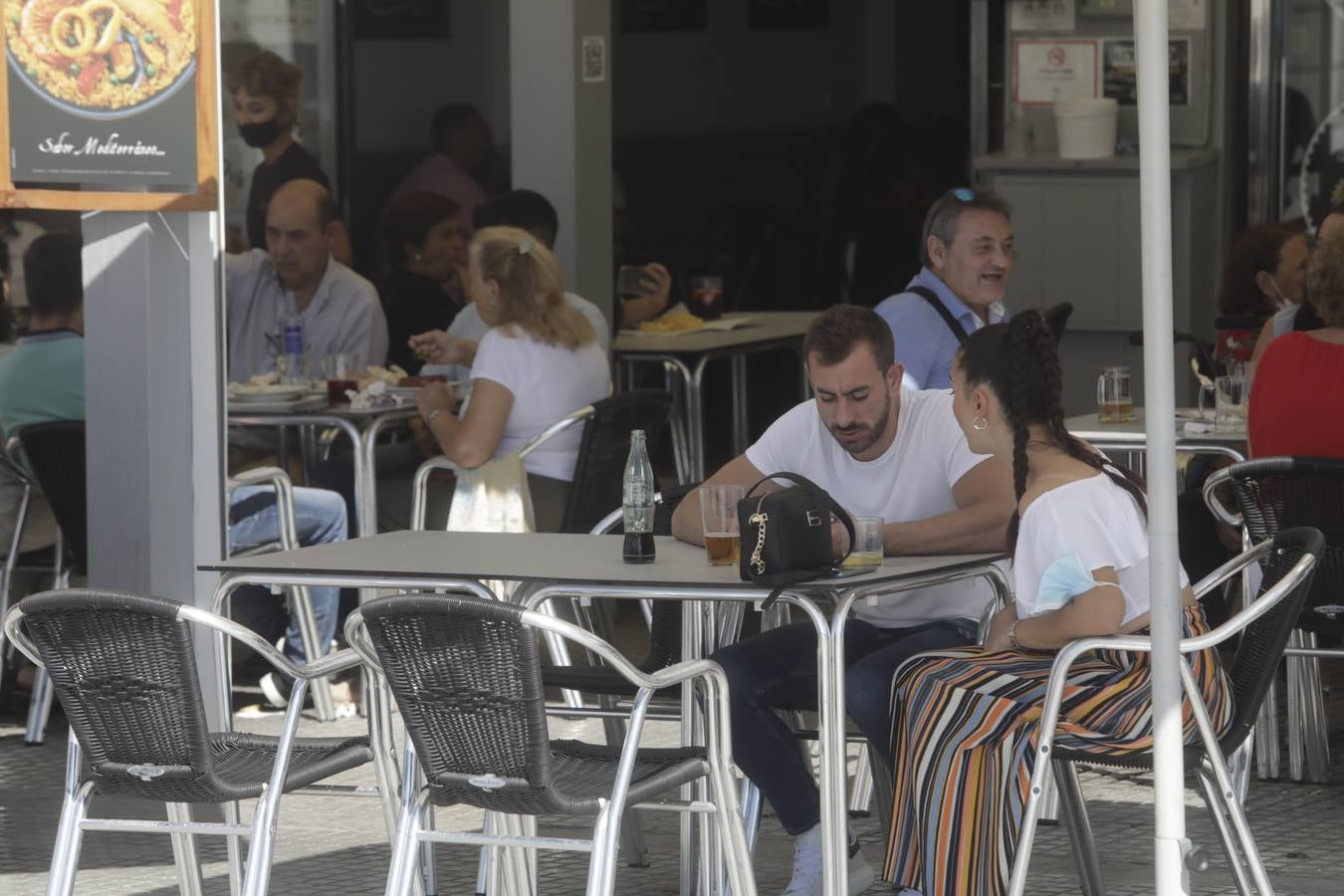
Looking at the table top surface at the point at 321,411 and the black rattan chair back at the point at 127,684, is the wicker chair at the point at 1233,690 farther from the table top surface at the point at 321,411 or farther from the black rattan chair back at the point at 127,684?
the table top surface at the point at 321,411

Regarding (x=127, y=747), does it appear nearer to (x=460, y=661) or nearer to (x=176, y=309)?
(x=460, y=661)

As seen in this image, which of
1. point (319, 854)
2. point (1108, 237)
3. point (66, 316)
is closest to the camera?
point (319, 854)

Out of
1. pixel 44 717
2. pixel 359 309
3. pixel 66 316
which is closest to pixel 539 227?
pixel 359 309

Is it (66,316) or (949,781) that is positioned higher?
(66,316)

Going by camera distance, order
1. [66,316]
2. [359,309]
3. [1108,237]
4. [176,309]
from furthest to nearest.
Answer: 1. [1108,237]
2. [359,309]
3. [66,316]
4. [176,309]

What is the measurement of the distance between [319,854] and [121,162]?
1.59m

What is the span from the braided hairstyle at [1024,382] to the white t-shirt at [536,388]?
2442 mm

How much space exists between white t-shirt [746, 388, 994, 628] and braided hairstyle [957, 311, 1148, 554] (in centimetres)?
53

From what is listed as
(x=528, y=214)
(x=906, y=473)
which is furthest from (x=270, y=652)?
(x=528, y=214)

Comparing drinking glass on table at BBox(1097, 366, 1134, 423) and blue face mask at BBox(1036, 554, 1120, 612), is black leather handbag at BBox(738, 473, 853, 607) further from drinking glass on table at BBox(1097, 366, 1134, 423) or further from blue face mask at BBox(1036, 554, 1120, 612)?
drinking glass on table at BBox(1097, 366, 1134, 423)

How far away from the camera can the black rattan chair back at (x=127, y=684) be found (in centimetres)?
357

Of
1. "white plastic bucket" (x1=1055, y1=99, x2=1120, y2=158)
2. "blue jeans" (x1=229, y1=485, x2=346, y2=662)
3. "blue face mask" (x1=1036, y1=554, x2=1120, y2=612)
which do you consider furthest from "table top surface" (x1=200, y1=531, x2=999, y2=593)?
"white plastic bucket" (x1=1055, y1=99, x2=1120, y2=158)

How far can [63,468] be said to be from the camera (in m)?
5.90

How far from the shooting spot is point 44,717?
606 cm
